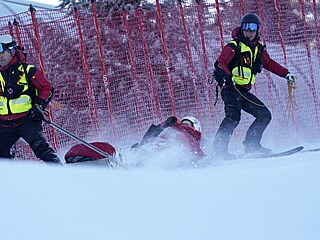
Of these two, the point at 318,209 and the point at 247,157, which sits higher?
the point at 318,209

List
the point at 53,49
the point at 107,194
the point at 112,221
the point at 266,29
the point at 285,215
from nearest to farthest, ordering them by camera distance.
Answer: the point at 112,221 → the point at 107,194 → the point at 285,215 → the point at 53,49 → the point at 266,29

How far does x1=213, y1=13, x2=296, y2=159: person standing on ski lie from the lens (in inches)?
274

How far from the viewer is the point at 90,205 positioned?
2.35 m

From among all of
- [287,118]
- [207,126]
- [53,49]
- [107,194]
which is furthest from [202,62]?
[107,194]

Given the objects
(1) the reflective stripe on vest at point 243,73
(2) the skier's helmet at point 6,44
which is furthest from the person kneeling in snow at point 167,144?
(2) the skier's helmet at point 6,44

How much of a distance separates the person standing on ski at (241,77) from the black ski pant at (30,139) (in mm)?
2140

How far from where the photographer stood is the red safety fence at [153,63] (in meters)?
9.09

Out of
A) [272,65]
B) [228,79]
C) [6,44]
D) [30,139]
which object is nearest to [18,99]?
[30,139]

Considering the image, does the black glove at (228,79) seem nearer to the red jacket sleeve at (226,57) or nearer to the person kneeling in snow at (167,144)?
the red jacket sleeve at (226,57)

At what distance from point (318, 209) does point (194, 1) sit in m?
7.37

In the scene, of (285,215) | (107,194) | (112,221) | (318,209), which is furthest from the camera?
(318,209)

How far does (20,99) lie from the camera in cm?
601

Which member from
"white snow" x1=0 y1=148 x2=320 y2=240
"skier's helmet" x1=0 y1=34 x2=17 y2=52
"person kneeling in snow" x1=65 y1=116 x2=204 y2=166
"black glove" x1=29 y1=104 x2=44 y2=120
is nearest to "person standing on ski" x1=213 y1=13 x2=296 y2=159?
"person kneeling in snow" x1=65 y1=116 x2=204 y2=166

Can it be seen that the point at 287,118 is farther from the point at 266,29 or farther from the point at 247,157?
the point at 247,157
